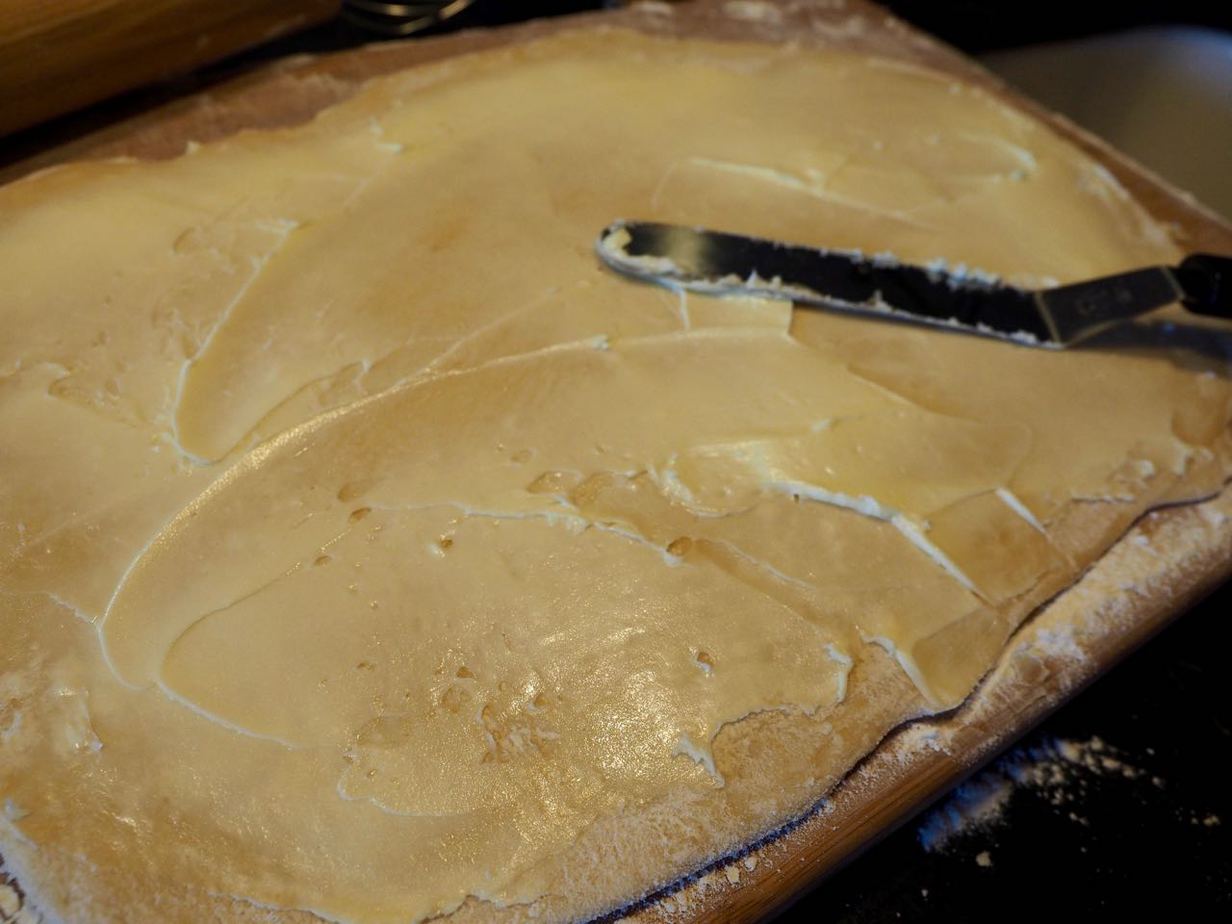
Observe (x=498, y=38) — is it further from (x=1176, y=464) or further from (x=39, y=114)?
(x=1176, y=464)

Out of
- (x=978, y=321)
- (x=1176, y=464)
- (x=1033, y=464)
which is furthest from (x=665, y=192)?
(x=1176, y=464)

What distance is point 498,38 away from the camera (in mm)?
1604

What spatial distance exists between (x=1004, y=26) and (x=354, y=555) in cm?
213

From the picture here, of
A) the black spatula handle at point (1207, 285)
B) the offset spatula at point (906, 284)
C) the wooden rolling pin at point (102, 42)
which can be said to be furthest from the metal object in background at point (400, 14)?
the black spatula handle at point (1207, 285)

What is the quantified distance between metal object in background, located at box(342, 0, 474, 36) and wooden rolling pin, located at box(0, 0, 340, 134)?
0.71 ft

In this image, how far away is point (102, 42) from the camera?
4.25 feet

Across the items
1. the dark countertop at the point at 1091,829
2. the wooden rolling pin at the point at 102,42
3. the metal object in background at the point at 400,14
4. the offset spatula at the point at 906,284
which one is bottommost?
the dark countertop at the point at 1091,829

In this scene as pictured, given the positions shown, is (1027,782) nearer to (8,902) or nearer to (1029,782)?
(1029,782)

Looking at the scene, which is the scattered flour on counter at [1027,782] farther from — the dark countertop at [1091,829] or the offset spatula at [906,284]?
the offset spatula at [906,284]

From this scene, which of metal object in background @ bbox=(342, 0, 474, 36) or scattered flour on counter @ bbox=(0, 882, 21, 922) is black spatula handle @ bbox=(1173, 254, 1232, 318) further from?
scattered flour on counter @ bbox=(0, 882, 21, 922)

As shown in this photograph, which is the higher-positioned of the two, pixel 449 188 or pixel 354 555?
pixel 449 188

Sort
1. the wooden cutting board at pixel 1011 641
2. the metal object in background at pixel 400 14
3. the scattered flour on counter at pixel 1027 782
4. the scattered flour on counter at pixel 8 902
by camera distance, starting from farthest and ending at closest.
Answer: the metal object in background at pixel 400 14, the scattered flour on counter at pixel 1027 782, the wooden cutting board at pixel 1011 641, the scattered flour on counter at pixel 8 902

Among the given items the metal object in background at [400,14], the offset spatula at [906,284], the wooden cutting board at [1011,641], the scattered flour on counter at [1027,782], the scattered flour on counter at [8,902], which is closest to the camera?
the scattered flour on counter at [8,902]

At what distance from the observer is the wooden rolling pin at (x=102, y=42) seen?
4.00 feet
